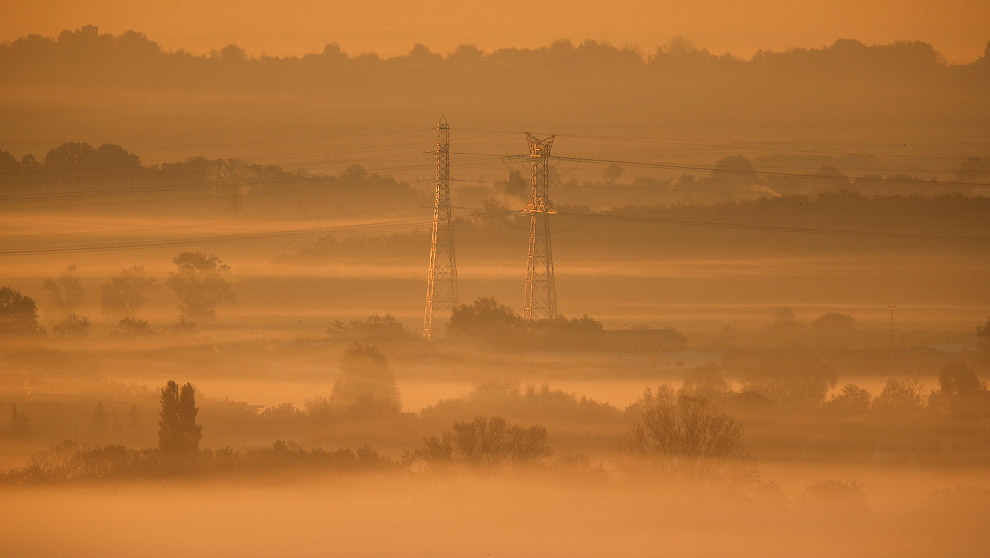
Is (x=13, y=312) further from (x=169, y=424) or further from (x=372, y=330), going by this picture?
(x=372, y=330)

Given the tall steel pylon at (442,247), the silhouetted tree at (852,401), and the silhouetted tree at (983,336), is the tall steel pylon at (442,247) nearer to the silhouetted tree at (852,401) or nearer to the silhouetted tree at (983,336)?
the silhouetted tree at (852,401)

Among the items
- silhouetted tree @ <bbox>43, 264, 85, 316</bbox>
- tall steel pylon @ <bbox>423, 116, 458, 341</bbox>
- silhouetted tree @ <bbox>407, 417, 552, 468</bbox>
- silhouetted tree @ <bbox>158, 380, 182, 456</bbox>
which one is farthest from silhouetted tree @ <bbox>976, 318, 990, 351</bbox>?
silhouetted tree @ <bbox>43, 264, 85, 316</bbox>

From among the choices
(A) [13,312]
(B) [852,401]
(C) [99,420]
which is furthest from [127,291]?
(B) [852,401]

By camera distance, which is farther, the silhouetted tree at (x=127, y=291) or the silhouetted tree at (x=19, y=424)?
the silhouetted tree at (x=127, y=291)

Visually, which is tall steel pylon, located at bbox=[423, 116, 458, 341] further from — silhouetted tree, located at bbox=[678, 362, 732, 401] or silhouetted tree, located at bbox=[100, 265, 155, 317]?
silhouetted tree, located at bbox=[100, 265, 155, 317]

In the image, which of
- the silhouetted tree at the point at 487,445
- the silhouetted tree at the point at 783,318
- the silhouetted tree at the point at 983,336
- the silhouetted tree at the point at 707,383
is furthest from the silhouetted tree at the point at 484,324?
the silhouetted tree at the point at 983,336

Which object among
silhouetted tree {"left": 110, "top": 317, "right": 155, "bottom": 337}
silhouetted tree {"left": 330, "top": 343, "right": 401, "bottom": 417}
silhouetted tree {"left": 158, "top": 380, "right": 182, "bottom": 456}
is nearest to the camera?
silhouetted tree {"left": 158, "top": 380, "right": 182, "bottom": 456}
